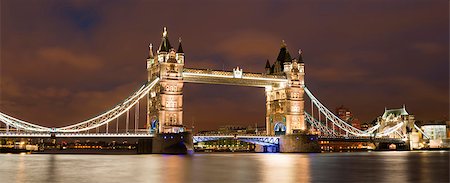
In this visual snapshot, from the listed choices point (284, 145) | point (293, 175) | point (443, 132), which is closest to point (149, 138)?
point (284, 145)

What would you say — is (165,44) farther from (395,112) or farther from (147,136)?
(395,112)

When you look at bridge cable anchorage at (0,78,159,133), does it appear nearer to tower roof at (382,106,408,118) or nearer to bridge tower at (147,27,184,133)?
bridge tower at (147,27,184,133)

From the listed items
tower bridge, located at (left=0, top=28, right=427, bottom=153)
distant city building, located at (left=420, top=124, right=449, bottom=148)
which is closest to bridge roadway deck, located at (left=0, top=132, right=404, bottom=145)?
tower bridge, located at (left=0, top=28, right=427, bottom=153)

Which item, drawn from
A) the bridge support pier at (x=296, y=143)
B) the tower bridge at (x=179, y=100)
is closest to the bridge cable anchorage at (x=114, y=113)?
the tower bridge at (x=179, y=100)

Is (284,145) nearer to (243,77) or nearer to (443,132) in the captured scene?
(243,77)

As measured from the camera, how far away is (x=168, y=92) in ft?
194

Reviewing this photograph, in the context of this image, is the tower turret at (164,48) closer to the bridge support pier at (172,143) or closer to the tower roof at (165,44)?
the tower roof at (165,44)

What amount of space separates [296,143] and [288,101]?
227 inches

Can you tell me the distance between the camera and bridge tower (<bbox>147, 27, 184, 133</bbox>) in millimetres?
58531

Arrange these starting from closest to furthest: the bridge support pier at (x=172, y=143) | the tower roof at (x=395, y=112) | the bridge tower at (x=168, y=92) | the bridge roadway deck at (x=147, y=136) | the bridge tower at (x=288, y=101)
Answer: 1. the bridge roadway deck at (x=147, y=136)
2. the bridge support pier at (x=172, y=143)
3. the bridge tower at (x=168, y=92)
4. the bridge tower at (x=288, y=101)
5. the tower roof at (x=395, y=112)

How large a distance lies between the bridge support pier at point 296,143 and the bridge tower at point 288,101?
7.73 feet

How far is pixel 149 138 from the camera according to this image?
57.5 meters

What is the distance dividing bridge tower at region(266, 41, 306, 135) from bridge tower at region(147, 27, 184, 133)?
592 inches

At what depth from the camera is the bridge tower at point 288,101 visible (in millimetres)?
68625
